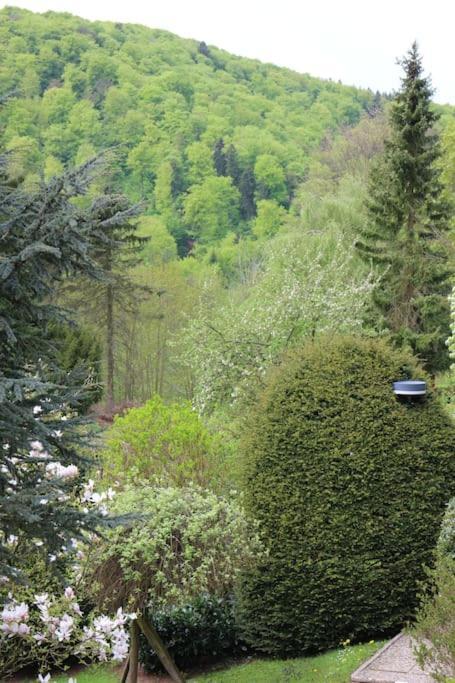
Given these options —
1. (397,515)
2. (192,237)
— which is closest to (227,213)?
(192,237)

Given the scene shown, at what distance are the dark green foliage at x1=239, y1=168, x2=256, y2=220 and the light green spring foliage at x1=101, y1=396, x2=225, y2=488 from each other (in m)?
45.2

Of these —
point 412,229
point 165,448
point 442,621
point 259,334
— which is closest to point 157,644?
point 165,448

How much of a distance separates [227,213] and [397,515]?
48944 mm

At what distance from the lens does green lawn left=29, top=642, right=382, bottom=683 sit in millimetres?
8398

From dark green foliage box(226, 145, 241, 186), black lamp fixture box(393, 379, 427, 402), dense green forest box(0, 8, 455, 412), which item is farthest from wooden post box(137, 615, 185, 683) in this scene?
dark green foliage box(226, 145, 241, 186)

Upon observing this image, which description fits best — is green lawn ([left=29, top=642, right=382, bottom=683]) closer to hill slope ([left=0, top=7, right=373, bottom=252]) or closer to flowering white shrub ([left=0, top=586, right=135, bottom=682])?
flowering white shrub ([left=0, top=586, right=135, bottom=682])

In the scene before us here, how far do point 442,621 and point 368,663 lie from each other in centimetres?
161

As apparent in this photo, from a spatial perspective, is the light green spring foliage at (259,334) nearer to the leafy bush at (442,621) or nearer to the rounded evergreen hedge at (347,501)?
the rounded evergreen hedge at (347,501)

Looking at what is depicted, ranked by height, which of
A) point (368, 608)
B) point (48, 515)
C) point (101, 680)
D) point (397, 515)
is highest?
point (48, 515)

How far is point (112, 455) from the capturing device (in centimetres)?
1279

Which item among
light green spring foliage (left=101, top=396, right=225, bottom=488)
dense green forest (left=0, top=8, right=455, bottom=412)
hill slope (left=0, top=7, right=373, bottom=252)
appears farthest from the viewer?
hill slope (left=0, top=7, right=373, bottom=252)

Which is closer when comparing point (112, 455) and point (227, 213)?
point (112, 455)

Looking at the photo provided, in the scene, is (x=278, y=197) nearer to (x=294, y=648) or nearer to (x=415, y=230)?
(x=415, y=230)

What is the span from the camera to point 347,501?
8867mm
